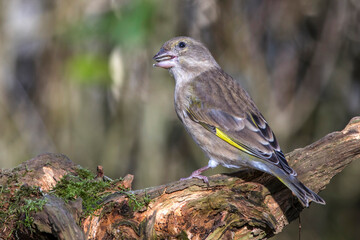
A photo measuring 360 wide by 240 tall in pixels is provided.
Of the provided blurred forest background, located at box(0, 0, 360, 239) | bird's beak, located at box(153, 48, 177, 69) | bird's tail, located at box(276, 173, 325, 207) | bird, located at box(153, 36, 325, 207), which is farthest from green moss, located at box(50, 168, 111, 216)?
blurred forest background, located at box(0, 0, 360, 239)

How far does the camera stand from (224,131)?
4855 mm

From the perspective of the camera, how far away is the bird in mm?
4496

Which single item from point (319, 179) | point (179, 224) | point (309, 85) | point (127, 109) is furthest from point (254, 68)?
point (179, 224)

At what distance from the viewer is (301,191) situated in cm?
399

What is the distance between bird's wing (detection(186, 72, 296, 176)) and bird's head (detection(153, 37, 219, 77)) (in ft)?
1.55

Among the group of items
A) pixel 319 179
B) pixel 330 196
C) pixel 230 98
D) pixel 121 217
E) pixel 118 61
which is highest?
pixel 118 61

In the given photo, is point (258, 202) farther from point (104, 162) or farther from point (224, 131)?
point (104, 162)

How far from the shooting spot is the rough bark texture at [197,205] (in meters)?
3.71

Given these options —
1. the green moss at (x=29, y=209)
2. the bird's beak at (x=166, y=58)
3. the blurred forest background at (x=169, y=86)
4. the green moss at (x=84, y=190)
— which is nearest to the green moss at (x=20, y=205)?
the green moss at (x=29, y=209)

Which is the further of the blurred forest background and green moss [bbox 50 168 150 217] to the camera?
the blurred forest background

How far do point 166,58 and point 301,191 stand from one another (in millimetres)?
2134

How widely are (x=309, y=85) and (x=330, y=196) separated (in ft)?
5.17

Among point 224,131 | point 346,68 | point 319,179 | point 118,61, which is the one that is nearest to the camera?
point 319,179

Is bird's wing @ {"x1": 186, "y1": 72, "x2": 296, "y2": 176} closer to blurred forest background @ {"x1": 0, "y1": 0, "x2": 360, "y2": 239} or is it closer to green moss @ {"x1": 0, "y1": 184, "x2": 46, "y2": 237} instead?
green moss @ {"x1": 0, "y1": 184, "x2": 46, "y2": 237}
